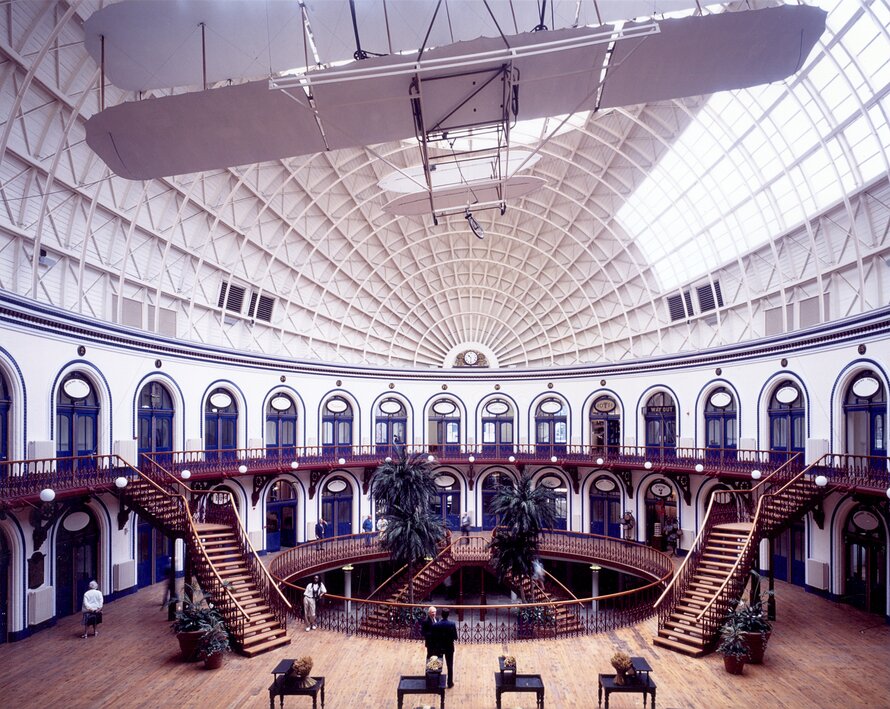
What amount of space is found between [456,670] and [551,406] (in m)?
22.1

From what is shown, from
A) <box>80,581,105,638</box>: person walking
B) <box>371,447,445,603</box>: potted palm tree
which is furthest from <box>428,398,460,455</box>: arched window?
<box>80,581,105,638</box>: person walking

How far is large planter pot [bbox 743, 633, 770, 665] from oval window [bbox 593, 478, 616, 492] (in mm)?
17192

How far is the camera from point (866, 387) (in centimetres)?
2039

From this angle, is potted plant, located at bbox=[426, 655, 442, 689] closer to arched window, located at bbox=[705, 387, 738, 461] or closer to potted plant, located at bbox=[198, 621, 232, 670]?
potted plant, located at bbox=[198, 621, 232, 670]

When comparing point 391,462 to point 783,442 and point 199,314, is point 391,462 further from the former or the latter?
point 783,442

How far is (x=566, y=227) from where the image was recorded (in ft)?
116

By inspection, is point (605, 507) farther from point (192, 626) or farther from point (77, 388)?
point (77, 388)

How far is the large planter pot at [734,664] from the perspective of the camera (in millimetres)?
14781

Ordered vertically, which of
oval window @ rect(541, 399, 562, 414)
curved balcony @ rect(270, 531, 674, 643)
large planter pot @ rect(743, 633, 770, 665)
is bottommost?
curved balcony @ rect(270, 531, 674, 643)

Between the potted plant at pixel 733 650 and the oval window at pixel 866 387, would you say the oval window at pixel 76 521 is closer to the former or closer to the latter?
the potted plant at pixel 733 650

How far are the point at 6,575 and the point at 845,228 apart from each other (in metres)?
30.5

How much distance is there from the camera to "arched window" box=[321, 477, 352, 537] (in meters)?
32.5

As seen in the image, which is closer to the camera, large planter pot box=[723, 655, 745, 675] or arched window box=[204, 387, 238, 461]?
large planter pot box=[723, 655, 745, 675]

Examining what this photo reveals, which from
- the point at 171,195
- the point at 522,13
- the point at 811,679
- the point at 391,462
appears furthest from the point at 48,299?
the point at 811,679
